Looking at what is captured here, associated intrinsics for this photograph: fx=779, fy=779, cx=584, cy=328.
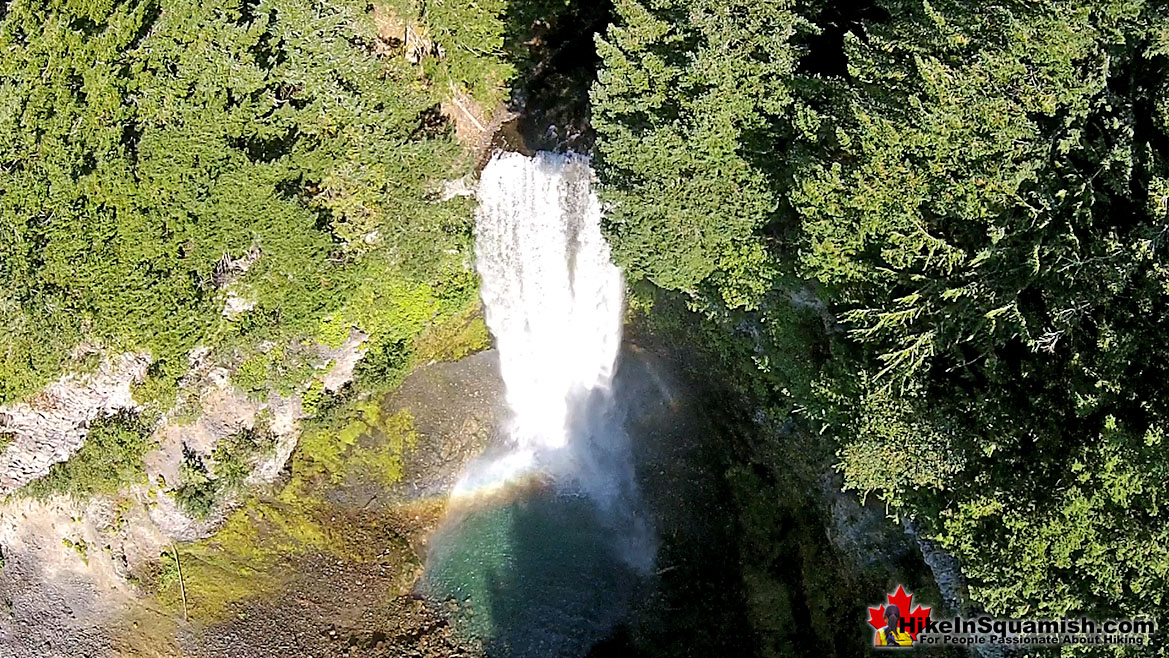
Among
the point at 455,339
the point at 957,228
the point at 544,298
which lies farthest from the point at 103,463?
the point at 957,228

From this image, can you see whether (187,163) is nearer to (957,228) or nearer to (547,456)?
(547,456)

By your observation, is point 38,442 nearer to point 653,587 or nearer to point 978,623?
point 653,587

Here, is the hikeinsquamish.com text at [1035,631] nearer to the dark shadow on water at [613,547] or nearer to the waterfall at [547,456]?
the dark shadow on water at [613,547]

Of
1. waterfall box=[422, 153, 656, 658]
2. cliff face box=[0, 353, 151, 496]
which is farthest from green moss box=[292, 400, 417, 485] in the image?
cliff face box=[0, 353, 151, 496]

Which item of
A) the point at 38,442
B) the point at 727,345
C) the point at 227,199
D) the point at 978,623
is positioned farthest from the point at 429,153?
the point at 978,623

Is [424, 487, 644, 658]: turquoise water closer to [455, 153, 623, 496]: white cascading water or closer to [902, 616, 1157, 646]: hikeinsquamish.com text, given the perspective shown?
[455, 153, 623, 496]: white cascading water

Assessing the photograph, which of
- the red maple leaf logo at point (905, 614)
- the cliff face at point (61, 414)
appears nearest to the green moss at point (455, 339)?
the cliff face at point (61, 414)
